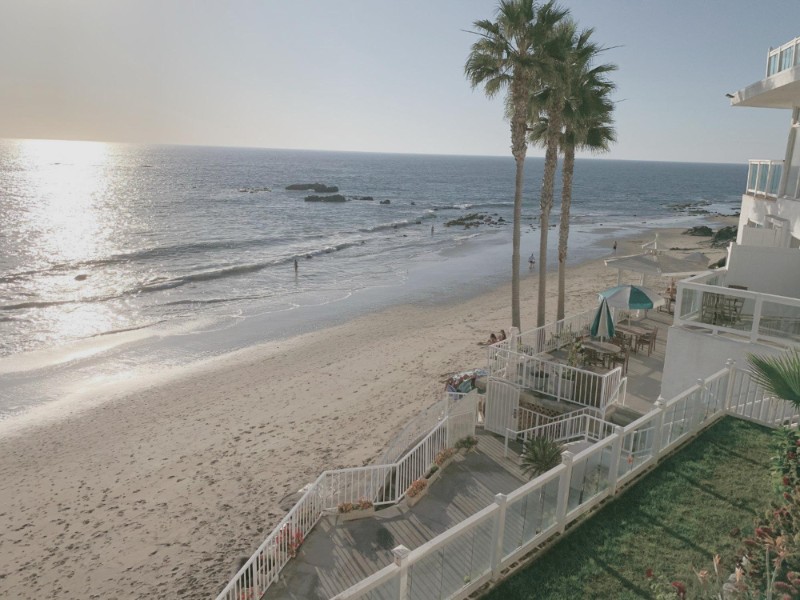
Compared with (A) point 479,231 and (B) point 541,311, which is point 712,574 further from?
(A) point 479,231

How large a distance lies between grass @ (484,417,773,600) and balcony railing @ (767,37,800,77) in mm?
9396

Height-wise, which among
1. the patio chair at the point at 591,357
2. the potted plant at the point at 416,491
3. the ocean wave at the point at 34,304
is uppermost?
the patio chair at the point at 591,357

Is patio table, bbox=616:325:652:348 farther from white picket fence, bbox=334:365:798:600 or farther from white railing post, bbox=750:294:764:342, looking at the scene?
white picket fence, bbox=334:365:798:600

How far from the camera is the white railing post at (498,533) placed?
20.0 feet

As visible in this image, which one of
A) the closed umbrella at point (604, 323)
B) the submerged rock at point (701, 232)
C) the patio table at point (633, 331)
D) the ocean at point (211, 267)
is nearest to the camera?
the closed umbrella at point (604, 323)

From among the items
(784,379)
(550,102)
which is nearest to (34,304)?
(550,102)

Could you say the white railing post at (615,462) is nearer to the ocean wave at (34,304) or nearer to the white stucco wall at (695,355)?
the white stucco wall at (695,355)

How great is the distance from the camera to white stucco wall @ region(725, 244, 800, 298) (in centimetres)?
1283

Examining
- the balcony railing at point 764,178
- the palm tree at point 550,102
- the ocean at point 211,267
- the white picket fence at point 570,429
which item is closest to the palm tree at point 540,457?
the white picket fence at point 570,429

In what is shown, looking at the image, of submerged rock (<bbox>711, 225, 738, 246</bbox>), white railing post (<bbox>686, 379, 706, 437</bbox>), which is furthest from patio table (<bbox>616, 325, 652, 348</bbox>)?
submerged rock (<bbox>711, 225, 738, 246</bbox>)

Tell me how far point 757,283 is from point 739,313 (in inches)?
123

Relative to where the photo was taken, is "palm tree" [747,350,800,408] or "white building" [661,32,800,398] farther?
"white building" [661,32,800,398]

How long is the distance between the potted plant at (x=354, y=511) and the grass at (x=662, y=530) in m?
4.20

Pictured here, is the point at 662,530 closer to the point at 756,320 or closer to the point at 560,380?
the point at 560,380
